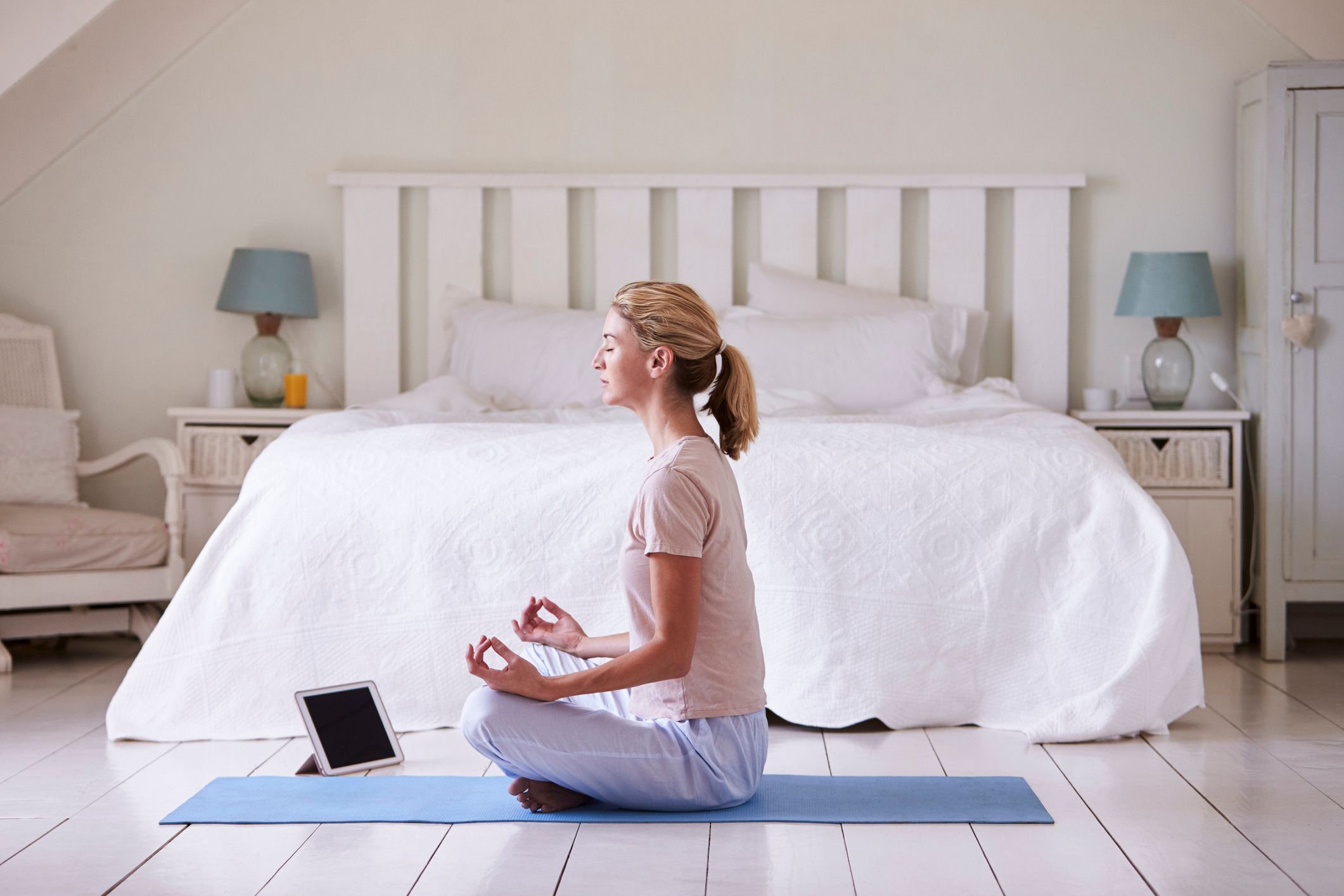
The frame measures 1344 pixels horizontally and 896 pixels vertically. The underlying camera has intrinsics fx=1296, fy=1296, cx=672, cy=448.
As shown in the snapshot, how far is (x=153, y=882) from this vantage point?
5.77ft

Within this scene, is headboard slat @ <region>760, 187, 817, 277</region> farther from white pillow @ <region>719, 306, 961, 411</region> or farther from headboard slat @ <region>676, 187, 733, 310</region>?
white pillow @ <region>719, 306, 961, 411</region>

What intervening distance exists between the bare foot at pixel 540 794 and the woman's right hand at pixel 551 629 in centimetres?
21

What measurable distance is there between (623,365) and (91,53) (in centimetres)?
274

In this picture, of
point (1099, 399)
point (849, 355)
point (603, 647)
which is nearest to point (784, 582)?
point (603, 647)

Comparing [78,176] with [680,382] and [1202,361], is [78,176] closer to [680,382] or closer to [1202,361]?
[680,382]

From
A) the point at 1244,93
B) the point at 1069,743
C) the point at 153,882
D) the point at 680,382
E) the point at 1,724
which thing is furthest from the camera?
the point at 1244,93

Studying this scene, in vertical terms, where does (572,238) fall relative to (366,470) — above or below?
above

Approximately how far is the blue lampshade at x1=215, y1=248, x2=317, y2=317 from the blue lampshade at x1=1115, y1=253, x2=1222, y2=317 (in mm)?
2514

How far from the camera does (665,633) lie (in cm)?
178

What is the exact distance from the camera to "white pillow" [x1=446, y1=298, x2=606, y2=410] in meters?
3.79

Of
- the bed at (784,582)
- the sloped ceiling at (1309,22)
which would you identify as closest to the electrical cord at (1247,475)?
the sloped ceiling at (1309,22)

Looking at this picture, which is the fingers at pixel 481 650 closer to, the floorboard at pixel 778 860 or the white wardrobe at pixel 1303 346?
the floorboard at pixel 778 860

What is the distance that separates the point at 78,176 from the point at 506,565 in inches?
96.4

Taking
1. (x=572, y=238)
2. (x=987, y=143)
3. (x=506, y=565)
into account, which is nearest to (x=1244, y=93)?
(x=987, y=143)
